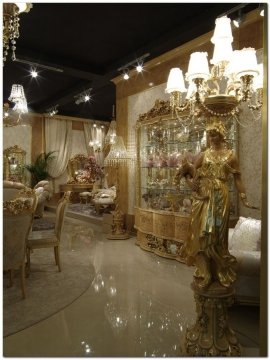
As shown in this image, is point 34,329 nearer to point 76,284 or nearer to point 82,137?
point 76,284

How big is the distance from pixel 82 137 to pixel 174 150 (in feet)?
22.7

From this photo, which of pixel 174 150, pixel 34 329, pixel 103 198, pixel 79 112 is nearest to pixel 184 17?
pixel 174 150

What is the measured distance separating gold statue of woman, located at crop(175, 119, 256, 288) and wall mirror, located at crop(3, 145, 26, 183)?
8449mm

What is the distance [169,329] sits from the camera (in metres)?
2.31

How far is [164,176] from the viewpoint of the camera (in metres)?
4.65

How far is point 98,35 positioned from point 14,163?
20.9ft

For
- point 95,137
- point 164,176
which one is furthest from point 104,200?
point 95,137

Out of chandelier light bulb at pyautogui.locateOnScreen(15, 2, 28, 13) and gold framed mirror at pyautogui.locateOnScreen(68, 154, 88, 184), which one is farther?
gold framed mirror at pyautogui.locateOnScreen(68, 154, 88, 184)

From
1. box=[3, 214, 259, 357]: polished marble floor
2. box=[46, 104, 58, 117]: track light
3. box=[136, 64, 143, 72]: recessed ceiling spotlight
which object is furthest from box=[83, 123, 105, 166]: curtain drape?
box=[3, 214, 259, 357]: polished marble floor

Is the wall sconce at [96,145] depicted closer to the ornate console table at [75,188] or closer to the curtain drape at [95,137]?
the curtain drape at [95,137]

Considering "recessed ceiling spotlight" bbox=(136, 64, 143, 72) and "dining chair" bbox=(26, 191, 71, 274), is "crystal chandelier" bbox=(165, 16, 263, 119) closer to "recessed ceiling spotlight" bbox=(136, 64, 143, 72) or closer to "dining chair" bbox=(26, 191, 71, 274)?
"dining chair" bbox=(26, 191, 71, 274)

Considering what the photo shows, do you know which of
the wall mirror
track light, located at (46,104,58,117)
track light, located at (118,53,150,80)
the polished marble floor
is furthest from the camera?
the wall mirror

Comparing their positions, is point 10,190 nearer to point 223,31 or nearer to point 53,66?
point 53,66

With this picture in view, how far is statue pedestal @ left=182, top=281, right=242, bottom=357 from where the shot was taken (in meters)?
1.90
